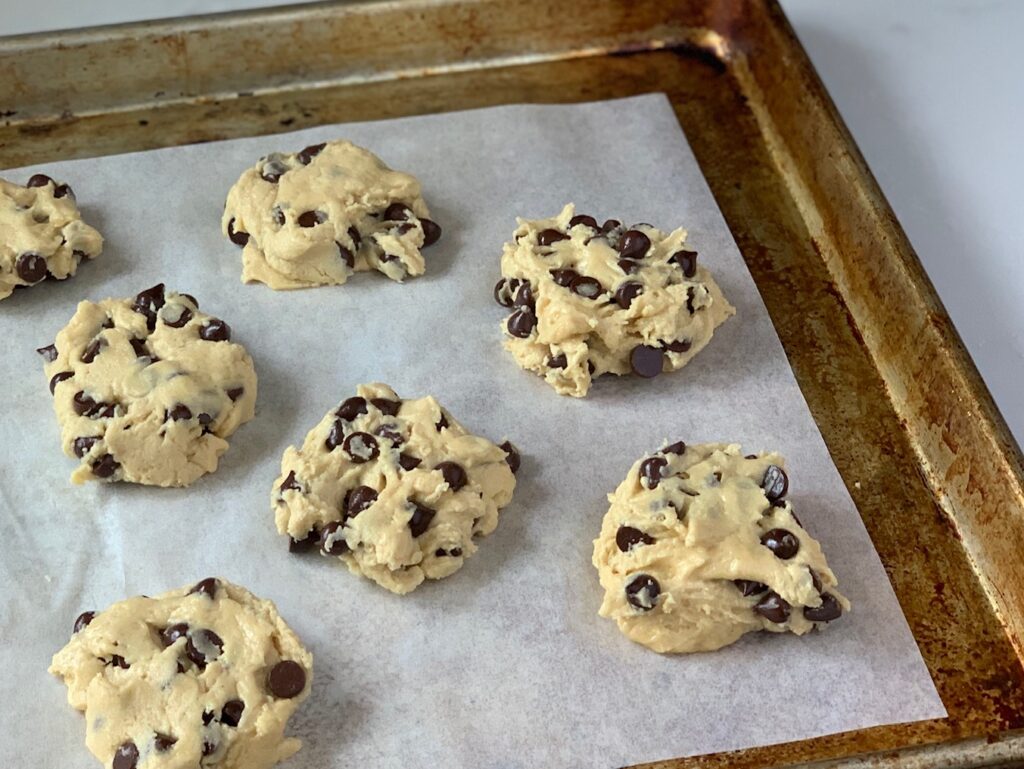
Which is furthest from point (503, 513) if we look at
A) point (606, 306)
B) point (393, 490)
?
point (606, 306)

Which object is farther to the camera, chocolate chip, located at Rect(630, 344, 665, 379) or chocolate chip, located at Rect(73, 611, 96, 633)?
chocolate chip, located at Rect(630, 344, 665, 379)

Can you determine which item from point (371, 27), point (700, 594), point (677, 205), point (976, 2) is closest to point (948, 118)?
point (976, 2)

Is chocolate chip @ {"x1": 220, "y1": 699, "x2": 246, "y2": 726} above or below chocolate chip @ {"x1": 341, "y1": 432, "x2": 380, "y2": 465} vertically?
below

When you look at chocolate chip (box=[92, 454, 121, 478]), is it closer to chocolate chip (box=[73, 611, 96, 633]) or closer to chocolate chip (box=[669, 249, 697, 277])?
chocolate chip (box=[73, 611, 96, 633])

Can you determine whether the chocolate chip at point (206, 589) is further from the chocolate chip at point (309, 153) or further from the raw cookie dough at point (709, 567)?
the chocolate chip at point (309, 153)

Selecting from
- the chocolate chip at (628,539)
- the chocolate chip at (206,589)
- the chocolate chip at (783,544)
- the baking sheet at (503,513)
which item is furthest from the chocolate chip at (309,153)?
the chocolate chip at (783,544)

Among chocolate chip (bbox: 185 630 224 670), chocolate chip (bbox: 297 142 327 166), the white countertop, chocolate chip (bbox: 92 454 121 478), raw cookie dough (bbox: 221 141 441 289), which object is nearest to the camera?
chocolate chip (bbox: 185 630 224 670)

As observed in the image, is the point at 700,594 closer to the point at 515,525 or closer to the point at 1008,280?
the point at 515,525

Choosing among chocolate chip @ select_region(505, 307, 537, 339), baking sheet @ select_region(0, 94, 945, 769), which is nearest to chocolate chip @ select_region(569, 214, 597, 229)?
baking sheet @ select_region(0, 94, 945, 769)

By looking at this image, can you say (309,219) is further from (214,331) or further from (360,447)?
(360,447)

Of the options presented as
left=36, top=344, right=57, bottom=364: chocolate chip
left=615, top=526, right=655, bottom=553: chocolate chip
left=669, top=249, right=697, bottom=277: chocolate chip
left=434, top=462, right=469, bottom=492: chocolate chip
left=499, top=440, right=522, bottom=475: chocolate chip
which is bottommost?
left=36, top=344, right=57, bottom=364: chocolate chip
